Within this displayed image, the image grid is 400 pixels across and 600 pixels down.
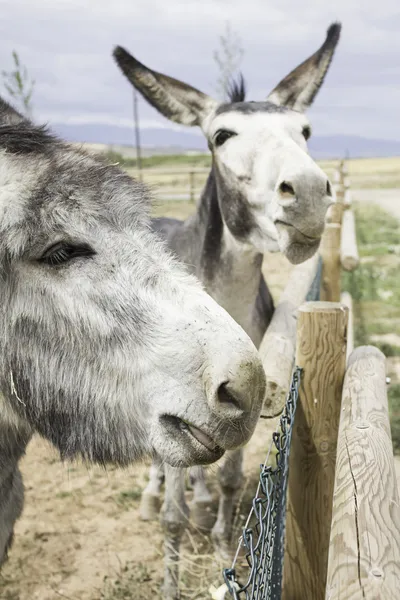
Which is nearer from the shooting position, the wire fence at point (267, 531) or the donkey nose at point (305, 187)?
Result: the wire fence at point (267, 531)

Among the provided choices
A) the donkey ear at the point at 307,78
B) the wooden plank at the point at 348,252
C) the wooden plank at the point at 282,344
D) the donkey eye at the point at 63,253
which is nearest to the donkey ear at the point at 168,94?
the donkey ear at the point at 307,78

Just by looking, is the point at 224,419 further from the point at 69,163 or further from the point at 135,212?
the point at 69,163

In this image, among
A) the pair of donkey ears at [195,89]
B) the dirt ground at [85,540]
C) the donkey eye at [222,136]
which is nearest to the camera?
the donkey eye at [222,136]

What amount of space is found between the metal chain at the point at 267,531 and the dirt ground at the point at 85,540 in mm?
1244

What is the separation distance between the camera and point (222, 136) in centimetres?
355

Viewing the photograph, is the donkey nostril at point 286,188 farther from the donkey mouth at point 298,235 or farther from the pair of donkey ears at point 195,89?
the pair of donkey ears at point 195,89

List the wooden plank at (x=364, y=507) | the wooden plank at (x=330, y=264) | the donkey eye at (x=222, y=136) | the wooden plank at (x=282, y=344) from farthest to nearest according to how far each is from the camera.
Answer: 1. the wooden plank at (x=330, y=264)
2. the donkey eye at (x=222, y=136)
3. the wooden plank at (x=282, y=344)
4. the wooden plank at (x=364, y=507)

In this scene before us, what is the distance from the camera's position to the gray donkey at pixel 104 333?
1.57m

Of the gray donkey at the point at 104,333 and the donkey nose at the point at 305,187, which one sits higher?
the donkey nose at the point at 305,187

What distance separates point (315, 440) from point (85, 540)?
7.91ft

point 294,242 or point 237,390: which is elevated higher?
point 294,242

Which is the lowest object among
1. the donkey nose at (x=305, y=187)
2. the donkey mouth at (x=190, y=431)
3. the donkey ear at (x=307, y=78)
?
the donkey mouth at (x=190, y=431)

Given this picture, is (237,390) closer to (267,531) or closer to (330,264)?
(267,531)

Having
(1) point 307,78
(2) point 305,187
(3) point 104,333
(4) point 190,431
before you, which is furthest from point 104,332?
(1) point 307,78
